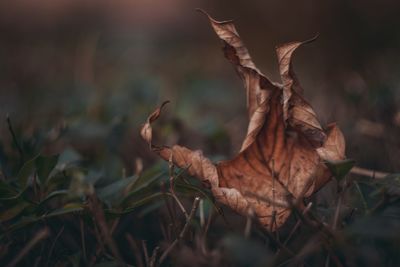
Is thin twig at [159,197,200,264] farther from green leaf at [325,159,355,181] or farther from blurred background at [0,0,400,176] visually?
blurred background at [0,0,400,176]

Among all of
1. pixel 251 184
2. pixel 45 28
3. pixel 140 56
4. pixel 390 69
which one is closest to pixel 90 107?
pixel 251 184

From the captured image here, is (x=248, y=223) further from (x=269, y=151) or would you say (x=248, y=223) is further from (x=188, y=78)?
(x=188, y=78)

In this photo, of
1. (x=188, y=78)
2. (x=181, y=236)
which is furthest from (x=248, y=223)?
(x=188, y=78)

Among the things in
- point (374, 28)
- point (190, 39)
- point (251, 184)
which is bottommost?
point (190, 39)

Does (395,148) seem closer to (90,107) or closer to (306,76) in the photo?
(90,107)

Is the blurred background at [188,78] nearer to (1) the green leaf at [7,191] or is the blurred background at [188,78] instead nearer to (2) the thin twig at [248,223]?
(1) the green leaf at [7,191]

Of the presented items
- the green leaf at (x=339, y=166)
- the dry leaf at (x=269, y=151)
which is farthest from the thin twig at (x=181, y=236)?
the green leaf at (x=339, y=166)
